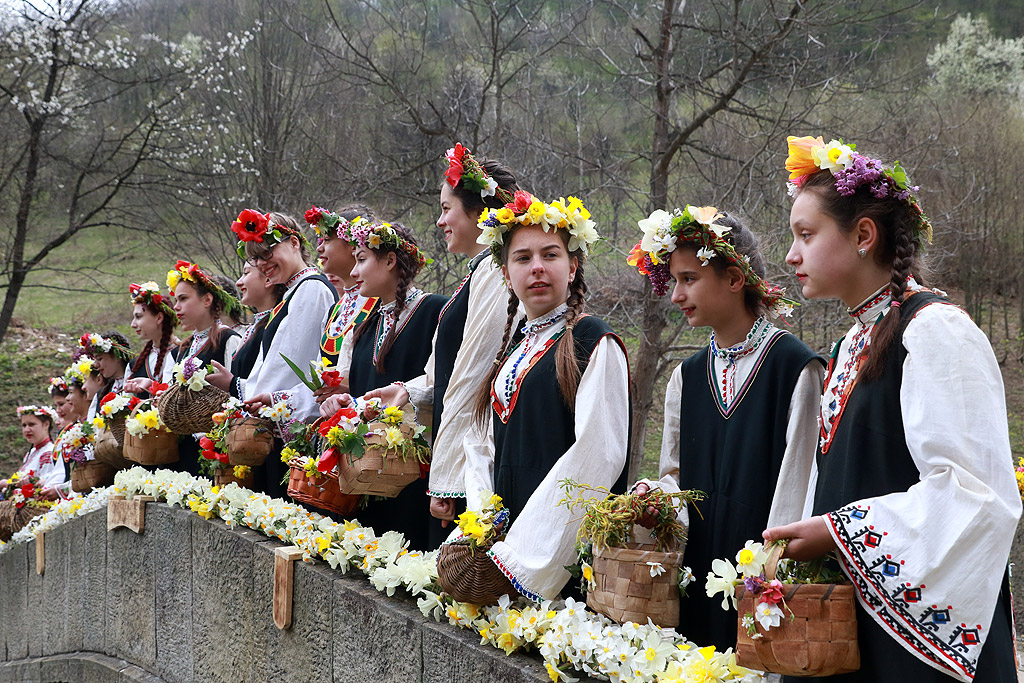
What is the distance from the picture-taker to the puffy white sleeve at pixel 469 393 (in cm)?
347

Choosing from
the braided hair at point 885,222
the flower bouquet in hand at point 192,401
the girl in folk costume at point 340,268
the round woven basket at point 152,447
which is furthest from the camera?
the round woven basket at point 152,447

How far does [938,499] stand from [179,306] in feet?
17.8

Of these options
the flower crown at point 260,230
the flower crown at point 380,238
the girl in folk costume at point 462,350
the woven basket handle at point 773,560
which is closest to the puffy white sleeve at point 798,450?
the woven basket handle at point 773,560

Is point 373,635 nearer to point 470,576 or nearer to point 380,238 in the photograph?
point 470,576

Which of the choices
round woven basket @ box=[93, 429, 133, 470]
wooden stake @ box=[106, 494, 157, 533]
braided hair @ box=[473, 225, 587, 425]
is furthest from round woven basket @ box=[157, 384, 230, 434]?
braided hair @ box=[473, 225, 587, 425]

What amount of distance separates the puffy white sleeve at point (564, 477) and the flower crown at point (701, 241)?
406 millimetres

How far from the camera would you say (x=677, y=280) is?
9.94 ft

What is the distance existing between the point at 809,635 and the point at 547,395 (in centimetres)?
130

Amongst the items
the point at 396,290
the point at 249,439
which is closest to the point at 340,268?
the point at 396,290

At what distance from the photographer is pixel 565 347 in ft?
10.1

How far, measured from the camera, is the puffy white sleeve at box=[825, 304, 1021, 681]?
1923mm

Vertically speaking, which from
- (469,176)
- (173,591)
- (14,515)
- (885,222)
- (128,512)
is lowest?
(173,591)

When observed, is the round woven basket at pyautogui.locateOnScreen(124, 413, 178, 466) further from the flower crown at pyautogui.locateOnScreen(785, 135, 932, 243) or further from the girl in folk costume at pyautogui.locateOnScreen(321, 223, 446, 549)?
the flower crown at pyautogui.locateOnScreen(785, 135, 932, 243)

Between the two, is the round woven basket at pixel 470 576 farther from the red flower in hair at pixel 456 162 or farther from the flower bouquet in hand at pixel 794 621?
the red flower in hair at pixel 456 162
